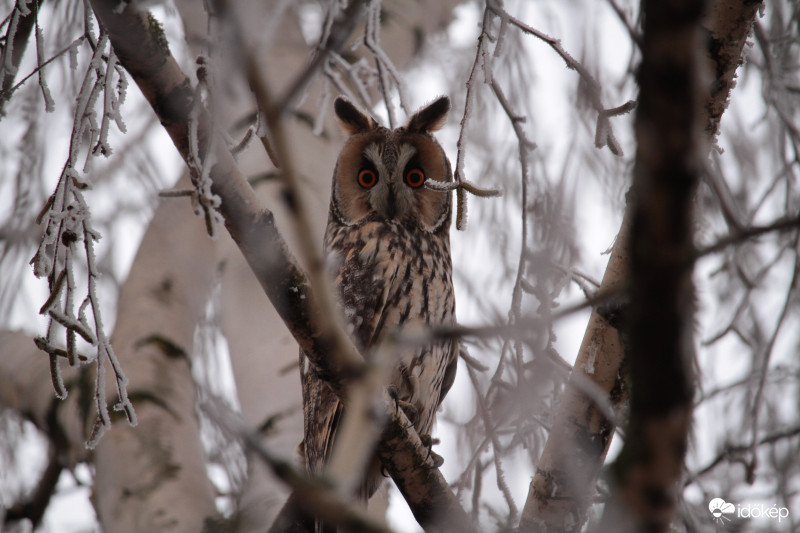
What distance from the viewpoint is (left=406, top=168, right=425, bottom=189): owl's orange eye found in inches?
99.4

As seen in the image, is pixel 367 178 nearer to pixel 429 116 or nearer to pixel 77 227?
pixel 429 116

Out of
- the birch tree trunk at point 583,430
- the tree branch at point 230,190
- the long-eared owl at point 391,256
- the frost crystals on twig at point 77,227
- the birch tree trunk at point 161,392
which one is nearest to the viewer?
the tree branch at point 230,190

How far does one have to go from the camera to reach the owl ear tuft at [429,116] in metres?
2.51

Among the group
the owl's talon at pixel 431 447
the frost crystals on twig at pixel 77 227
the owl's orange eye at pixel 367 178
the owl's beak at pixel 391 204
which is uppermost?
the owl's orange eye at pixel 367 178

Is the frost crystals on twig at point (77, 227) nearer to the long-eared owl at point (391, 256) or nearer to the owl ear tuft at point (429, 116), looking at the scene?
the long-eared owl at point (391, 256)

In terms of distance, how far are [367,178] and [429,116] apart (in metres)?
0.30

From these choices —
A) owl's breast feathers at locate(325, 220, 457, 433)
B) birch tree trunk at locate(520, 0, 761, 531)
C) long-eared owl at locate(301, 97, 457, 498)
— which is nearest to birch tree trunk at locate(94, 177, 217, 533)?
long-eared owl at locate(301, 97, 457, 498)

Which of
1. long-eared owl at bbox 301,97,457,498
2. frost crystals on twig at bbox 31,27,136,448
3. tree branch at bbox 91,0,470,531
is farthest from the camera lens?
long-eared owl at bbox 301,97,457,498

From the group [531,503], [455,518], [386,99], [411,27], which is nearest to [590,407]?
[531,503]

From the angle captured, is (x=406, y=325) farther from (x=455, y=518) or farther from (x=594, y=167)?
(x=594, y=167)

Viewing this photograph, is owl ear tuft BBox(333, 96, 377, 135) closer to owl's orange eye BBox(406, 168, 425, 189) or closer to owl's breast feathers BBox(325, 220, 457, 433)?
owl's orange eye BBox(406, 168, 425, 189)

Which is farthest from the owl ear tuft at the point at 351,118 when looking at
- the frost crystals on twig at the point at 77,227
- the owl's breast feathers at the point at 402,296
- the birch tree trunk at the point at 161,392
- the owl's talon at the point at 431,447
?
the frost crystals on twig at the point at 77,227

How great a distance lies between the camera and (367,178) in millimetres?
2535

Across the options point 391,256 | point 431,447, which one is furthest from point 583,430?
point 391,256
